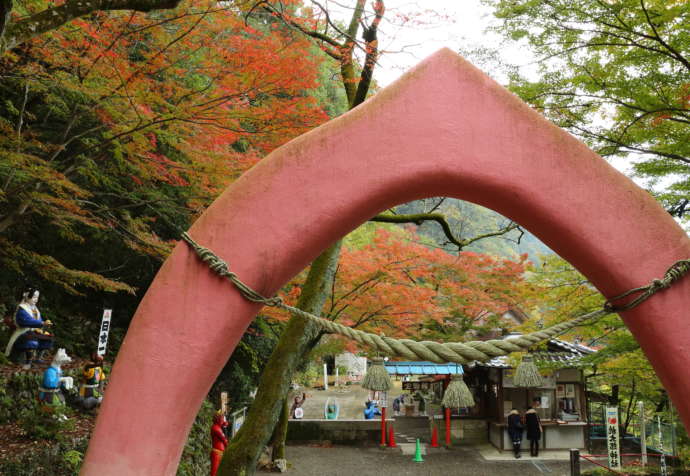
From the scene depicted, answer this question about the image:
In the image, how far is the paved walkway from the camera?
38.6 ft

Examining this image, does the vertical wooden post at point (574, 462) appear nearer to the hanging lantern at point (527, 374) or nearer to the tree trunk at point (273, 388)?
the hanging lantern at point (527, 374)

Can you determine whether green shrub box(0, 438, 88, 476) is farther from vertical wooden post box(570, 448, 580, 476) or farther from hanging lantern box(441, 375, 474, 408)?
hanging lantern box(441, 375, 474, 408)

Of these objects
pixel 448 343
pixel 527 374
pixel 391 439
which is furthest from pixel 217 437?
pixel 448 343

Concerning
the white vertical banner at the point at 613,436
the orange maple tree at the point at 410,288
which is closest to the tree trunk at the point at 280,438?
the orange maple tree at the point at 410,288

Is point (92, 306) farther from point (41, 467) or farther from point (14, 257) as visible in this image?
point (41, 467)

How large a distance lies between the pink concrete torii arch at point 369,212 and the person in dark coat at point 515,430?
11.9 meters

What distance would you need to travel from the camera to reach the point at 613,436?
10.3 metres

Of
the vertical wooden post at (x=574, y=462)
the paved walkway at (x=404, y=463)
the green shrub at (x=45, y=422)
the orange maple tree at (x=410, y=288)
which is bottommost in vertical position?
the paved walkway at (x=404, y=463)

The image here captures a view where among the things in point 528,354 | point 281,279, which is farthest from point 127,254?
point 281,279

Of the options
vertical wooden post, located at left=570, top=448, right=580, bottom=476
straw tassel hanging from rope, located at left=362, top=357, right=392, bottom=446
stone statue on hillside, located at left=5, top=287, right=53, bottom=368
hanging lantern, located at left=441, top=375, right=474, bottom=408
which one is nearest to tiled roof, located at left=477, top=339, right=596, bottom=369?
hanging lantern, located at left=441, top=375, right=474, bottom=408

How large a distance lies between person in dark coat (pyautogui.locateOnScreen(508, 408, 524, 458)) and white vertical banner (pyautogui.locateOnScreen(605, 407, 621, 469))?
2931 millimetres

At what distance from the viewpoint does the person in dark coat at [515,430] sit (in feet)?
43.2

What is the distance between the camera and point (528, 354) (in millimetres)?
11219

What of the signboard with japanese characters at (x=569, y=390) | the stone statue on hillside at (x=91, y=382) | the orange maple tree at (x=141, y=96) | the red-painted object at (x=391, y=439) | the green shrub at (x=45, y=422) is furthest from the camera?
the red-painted object at (x=391, y=439)
